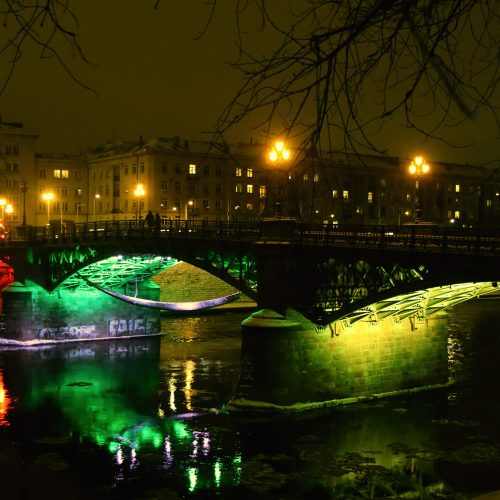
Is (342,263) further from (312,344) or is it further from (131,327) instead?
(131,327)

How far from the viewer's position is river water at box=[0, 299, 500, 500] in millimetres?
20344

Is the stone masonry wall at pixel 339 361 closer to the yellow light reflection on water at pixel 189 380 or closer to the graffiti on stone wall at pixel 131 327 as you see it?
the yellow light reflection on water at pixel 189 380

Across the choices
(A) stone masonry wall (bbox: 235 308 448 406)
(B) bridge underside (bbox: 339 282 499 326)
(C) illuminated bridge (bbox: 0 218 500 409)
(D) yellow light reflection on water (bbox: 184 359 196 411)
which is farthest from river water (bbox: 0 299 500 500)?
(B) bridge underside (bbox: 339 282 499 326)

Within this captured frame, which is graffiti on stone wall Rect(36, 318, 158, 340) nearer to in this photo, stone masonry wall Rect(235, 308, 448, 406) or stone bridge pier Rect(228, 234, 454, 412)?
stone bridge pier Rect(228, 234, 454, 412)

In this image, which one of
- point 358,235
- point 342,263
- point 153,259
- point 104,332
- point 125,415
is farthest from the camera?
point 104,332

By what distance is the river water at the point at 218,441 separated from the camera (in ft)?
66.7

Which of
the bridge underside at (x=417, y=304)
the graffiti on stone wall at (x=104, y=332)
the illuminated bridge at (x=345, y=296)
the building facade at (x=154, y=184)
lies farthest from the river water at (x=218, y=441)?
the building facade at (x=154, y=184)

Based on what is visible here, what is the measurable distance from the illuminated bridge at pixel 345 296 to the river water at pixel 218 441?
3.68 feet

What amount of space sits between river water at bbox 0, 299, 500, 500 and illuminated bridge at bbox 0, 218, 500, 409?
3.68 ft

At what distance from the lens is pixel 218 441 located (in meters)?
24.2

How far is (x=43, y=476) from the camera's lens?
2138 centimetres

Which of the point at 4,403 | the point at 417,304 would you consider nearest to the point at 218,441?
the point at 417,304

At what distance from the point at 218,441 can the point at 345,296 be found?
718 cm

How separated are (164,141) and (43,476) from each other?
70428 millimetres
